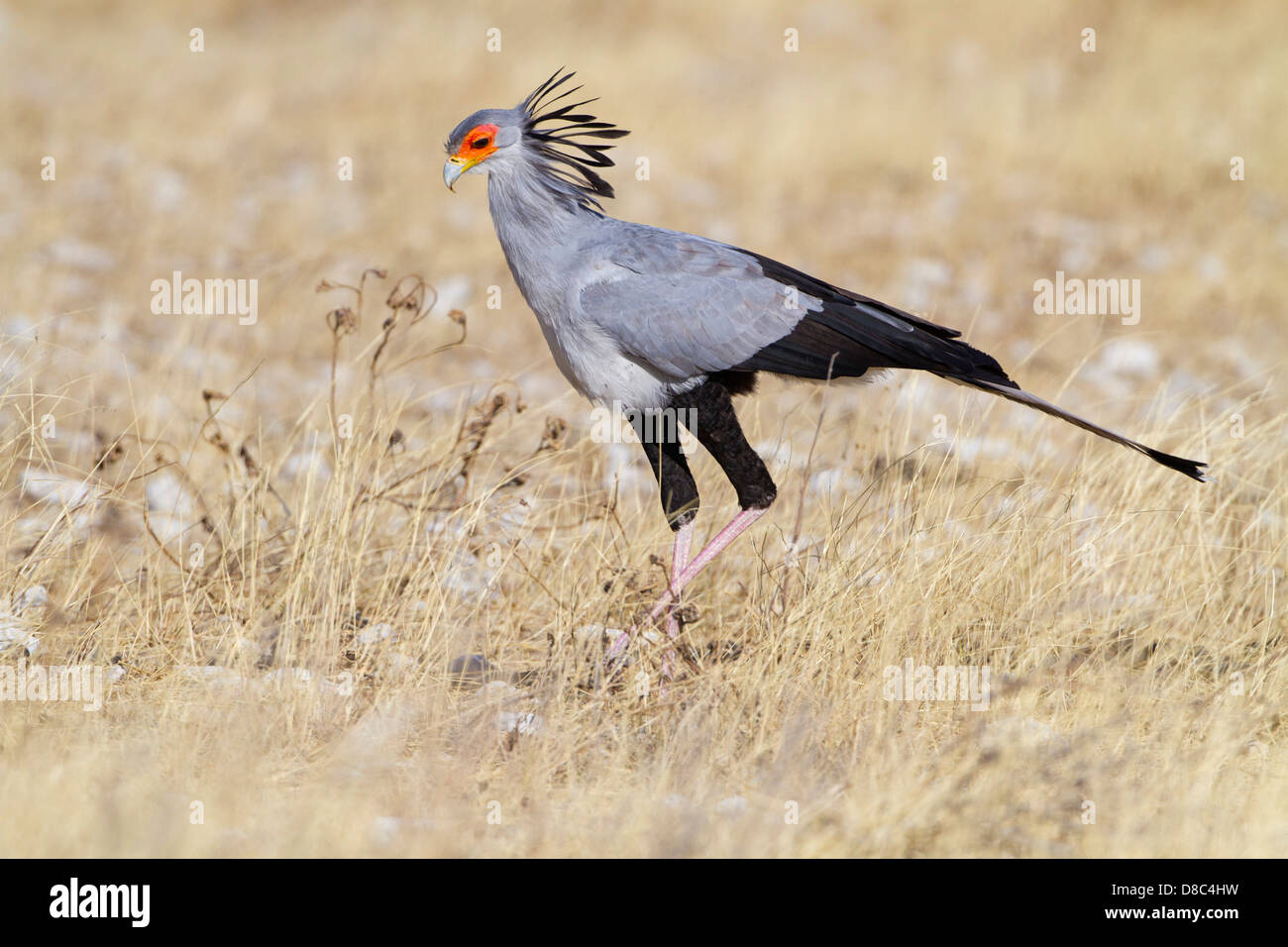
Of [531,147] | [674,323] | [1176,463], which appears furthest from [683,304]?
[1176,463]

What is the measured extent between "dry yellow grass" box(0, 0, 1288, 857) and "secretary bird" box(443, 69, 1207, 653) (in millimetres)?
282

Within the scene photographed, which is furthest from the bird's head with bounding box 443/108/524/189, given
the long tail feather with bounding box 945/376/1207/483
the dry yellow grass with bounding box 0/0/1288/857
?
the long tail feather with bounding box 945/376/1207/483

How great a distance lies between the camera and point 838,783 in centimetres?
377

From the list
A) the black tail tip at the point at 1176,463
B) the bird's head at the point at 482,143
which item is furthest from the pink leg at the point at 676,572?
the black tail tip at the point at 1176,463

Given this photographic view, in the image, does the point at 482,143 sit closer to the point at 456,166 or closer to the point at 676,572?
the point at 456,166

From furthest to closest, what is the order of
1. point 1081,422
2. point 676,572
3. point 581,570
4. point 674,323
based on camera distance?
point 581,570 < point 676,572 < point 674,323 < point 1081,422

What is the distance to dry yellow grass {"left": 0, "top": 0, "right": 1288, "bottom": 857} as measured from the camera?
364 centimetres

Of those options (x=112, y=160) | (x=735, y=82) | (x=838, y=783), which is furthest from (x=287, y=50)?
(x=838, y=783)

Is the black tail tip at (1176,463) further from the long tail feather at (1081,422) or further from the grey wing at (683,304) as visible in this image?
the grey wing at (683,304)

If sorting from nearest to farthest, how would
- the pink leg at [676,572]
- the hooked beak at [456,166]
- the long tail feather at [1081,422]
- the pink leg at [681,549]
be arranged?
the long tail feather at [1081,422]
the pink leg at [676,572]
the hooked beak at [456,166]
the pink leg at [681,549]

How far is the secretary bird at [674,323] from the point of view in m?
4.49

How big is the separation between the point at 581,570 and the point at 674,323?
1.11 metres

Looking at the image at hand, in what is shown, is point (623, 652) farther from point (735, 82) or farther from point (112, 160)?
point (735, 82)

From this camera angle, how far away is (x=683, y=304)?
4.48 metres
